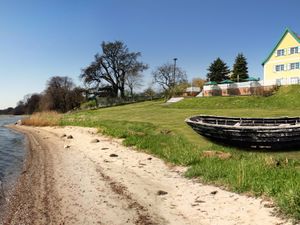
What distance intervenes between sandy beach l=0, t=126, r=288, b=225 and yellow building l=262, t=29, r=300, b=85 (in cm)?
4290

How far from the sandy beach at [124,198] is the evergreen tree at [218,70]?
62.4 m

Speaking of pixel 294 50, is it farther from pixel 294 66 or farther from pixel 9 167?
pixel 9 167

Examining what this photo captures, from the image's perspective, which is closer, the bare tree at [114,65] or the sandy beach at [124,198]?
the sandy beach at [124,198]

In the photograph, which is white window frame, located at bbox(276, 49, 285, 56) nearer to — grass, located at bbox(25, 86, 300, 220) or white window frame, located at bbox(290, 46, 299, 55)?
white window frame, located at bbox(290, 46, 299, 55)

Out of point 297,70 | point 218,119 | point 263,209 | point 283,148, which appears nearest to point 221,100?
point 297,70

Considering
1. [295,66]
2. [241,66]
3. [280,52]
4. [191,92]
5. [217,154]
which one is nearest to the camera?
[217,154]

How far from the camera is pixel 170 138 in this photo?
1744 centimetres

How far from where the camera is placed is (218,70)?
7438 cm

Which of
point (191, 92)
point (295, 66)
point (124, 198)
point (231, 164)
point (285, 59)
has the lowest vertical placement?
point (124, 198)

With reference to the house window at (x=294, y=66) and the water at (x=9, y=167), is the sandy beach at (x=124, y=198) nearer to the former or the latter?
the water at (x=9, y=167)

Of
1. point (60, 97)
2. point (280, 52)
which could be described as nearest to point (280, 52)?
point (280, 52)

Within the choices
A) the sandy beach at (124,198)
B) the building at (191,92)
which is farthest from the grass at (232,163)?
the building at (191,92)

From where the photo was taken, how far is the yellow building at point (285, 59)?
2015 inches

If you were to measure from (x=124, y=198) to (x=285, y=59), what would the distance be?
4987cm
